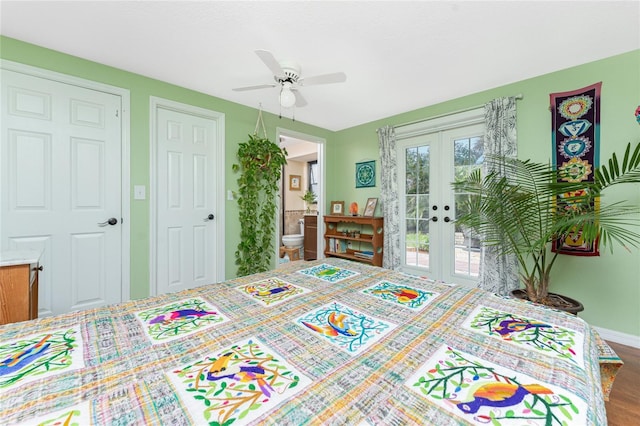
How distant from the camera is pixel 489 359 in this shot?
0.74m

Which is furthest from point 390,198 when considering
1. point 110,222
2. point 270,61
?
point 110,222

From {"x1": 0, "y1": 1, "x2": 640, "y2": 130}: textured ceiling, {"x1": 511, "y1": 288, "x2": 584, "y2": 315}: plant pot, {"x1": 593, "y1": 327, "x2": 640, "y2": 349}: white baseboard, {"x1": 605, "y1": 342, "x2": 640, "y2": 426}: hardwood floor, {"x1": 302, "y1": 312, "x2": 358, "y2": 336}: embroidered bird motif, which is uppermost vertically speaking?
{"x1": 0, "y1": 1, "x2": 640, "y2": 130}: textured ceiling

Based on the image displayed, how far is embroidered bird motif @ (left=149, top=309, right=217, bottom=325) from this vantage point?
97 cm

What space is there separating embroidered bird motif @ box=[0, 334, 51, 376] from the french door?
3307mm

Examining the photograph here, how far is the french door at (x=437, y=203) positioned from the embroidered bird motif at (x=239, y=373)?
9.58 ft

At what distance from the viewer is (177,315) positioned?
1026mm

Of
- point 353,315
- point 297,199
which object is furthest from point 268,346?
point 297,199

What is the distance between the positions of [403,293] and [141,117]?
2.78 metres

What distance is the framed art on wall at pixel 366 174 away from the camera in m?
3.81

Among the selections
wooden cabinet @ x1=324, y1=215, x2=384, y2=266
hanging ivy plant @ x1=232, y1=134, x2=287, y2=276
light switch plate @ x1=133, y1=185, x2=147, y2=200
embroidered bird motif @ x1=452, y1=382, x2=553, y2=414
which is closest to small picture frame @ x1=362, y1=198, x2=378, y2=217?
wooden cabinet @ x1=324, y1=215, x2=384, y2=266

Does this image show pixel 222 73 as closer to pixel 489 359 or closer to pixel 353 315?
pixel 353 315

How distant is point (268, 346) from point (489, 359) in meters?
0.64

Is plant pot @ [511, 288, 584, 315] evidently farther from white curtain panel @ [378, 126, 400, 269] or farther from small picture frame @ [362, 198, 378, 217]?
small picture frame @ [362, 198, 378, 217]

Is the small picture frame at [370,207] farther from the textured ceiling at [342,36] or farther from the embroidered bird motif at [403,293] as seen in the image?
the embroidered bird motif at [403,293]
